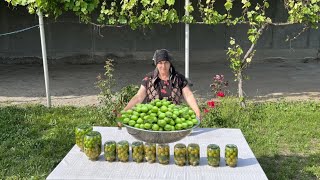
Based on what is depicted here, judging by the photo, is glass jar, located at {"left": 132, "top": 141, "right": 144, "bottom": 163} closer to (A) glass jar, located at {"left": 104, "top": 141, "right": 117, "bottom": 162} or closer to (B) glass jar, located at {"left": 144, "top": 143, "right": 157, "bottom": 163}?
(B) glass jar, located at {"left": 144, "top": 143, "right": 157, "bottom": 163}

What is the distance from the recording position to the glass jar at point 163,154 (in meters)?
2.64

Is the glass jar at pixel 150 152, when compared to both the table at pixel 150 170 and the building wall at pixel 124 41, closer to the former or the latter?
the table at pixel 150 170

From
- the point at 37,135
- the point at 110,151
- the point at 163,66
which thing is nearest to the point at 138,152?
the point at 110,151

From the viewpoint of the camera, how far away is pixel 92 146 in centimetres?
270

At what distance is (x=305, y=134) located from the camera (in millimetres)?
5320

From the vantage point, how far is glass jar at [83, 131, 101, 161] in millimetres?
2693

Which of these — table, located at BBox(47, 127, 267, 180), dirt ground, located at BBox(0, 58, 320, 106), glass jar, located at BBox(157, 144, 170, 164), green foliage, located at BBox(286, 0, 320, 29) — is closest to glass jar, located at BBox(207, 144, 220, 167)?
table, located at BBox(47, 127, 267, 180)

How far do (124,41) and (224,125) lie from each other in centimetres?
715

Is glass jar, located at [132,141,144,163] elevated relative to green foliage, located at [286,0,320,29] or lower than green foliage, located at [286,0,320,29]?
lower

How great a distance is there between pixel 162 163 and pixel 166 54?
3.98ft

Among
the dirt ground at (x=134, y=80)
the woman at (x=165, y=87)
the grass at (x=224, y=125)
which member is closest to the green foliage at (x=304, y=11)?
the grass at (x=224, y=125)

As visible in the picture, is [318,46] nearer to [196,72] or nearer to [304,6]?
[196,72]

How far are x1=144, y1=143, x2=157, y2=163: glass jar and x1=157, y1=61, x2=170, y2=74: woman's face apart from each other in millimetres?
1128

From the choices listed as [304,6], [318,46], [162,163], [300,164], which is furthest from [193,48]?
[162,163]
